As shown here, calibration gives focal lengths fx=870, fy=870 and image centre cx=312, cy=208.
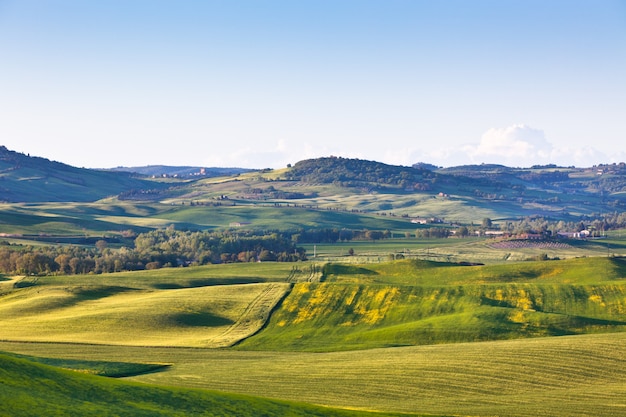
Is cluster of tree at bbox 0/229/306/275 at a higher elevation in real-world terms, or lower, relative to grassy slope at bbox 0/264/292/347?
higher

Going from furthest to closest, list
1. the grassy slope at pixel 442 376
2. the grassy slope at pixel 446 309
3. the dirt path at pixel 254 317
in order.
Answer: the dirt path at pixel 254 317 → the grassy slope at pixel 446 309 → the grassy slope at pixel 442 376

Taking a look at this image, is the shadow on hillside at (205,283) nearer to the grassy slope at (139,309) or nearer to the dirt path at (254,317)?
the grassy slope at (139,309)

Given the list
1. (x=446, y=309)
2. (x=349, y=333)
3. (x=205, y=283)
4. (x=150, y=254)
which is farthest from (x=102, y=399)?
(x=150, y=254)

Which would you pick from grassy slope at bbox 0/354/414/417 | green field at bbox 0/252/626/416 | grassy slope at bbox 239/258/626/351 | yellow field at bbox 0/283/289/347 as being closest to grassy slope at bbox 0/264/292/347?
yellow field at bbox 0/283/289/347

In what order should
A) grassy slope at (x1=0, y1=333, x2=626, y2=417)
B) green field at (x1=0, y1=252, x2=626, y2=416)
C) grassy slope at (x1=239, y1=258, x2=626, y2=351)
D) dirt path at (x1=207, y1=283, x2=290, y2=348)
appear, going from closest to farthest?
grassy slope at (x1=0, y1=333, x2=626, y2=417) < green field at (x1=0, y1=252, x2=626, y2=416) < grassy slope at (x1=239, y1=258, x2=626, y2=351) < dirt path at (x1=207, y1=283, x2=290, y2=348)

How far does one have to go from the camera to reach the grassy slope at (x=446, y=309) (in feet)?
271

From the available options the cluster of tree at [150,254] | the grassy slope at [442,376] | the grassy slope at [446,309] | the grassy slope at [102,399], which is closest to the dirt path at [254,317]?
the grassy slope at [446,309]

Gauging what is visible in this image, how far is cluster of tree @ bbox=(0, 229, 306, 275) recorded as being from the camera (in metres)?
133

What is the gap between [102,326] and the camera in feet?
290

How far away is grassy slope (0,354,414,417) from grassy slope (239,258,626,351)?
3410 cm

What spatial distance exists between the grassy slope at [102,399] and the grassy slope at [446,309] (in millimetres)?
34101

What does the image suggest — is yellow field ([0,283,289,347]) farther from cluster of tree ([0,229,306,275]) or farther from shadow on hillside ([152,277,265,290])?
cluster of tree ([0,229,306,275])

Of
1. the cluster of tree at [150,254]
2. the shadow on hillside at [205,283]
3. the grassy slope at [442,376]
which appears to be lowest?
the grassy slope at [442,376]

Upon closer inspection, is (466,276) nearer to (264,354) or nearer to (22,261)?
(264,354)
